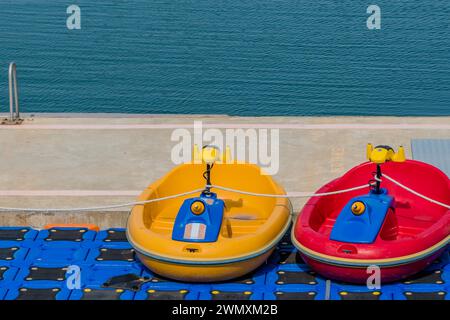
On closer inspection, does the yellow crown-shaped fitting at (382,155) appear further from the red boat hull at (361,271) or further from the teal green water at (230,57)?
the teal green water at (230,57)

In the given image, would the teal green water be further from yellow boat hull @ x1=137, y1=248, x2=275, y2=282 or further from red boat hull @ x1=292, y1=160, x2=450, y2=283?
yellow boat hull @ x1=137, y1=248, x2=275, y2=282

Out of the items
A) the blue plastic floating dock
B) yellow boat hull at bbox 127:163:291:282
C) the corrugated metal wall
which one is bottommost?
the blue plastic floating dock

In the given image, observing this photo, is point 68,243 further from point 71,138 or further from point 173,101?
point 173,101

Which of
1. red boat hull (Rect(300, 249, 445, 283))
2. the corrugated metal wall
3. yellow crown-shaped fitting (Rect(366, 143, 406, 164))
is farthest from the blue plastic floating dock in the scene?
the corrugated metal wall

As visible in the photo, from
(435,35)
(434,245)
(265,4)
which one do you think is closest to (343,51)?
(435,35)

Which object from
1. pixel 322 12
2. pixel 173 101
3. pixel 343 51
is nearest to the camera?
pixel 173 101
